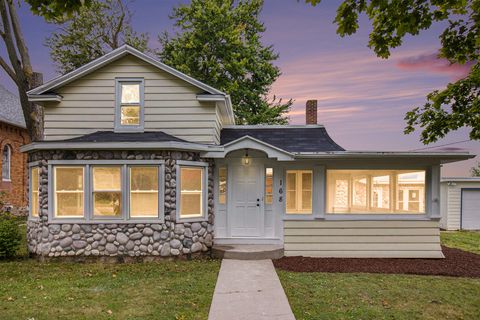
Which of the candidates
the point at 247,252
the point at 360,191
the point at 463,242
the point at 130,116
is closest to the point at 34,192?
the point at 130,116

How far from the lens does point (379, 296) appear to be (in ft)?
19.0

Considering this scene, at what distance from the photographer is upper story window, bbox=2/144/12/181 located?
1881 centimetres

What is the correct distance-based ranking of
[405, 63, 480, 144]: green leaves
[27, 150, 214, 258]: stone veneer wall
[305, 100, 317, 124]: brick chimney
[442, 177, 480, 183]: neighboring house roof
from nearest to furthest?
[405, 63, 480, 144]: green leaves
[27, 150, 214, 258]: stone veneer wall
[305, 100, 317, 124]: brick chimney
[442, 177, 480, 183]: neighboring house roof

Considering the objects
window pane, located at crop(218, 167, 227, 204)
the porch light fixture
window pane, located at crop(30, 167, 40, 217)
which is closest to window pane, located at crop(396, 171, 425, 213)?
the porch light fixture

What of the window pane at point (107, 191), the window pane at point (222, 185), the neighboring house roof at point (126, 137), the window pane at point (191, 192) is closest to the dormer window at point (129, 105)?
the neighboring house roof at point (126, 137)

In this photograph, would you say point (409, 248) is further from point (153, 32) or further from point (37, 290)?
point (153, 32)

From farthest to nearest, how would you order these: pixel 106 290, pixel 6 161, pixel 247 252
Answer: pixel 6 161 < pixel 247 252 < pixel 106 290

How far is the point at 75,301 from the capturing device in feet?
17.8

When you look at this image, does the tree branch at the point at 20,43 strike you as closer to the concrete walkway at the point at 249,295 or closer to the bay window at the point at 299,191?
the bay window at the point at 299,191

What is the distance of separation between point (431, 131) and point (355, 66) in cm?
620

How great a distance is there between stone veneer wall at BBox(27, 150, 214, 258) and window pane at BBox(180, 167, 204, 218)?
308 mm

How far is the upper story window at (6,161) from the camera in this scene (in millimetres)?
18812

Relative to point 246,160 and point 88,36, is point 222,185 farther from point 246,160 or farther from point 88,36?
point 88,36

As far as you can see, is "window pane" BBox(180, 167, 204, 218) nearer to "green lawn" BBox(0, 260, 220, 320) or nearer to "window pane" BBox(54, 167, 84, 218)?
"green lawn" BBox(0, 260, 220, 320)
